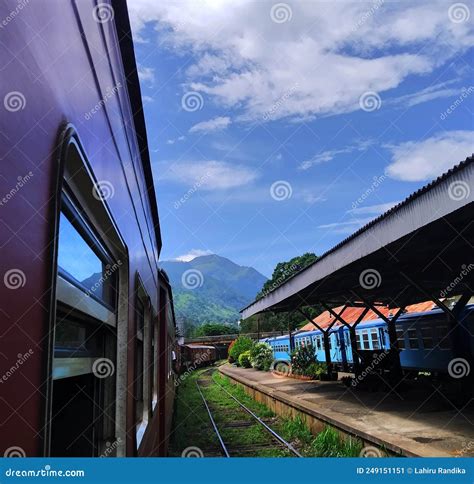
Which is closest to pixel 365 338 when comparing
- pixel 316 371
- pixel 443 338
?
pixel 316 371

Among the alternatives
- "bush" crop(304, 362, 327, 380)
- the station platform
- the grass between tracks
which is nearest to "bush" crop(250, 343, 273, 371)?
"bush" crop(304, 362, 327, 380)

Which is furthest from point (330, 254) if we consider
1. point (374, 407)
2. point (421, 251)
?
point (374, 407)

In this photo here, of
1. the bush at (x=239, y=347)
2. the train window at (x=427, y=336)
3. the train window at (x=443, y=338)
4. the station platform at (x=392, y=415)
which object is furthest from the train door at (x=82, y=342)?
the bush at (x=239, y=347)

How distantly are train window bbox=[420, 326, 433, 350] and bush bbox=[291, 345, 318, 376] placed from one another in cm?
480

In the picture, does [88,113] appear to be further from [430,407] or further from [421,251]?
[430,407]

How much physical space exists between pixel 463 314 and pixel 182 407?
32.3 feet

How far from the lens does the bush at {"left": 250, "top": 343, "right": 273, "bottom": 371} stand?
26.2 meters

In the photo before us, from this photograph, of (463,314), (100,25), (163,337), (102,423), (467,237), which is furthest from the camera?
(463,314)

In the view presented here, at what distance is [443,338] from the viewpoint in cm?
1334

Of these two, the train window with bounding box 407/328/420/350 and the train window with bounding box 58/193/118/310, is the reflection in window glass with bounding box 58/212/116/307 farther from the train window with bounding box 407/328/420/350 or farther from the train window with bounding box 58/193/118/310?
the train window with bounding box 407/328/420/350

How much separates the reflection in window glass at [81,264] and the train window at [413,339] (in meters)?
14.5

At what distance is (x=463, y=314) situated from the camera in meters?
12.8

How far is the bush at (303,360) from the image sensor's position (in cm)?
1822

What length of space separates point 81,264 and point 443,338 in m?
13.4
